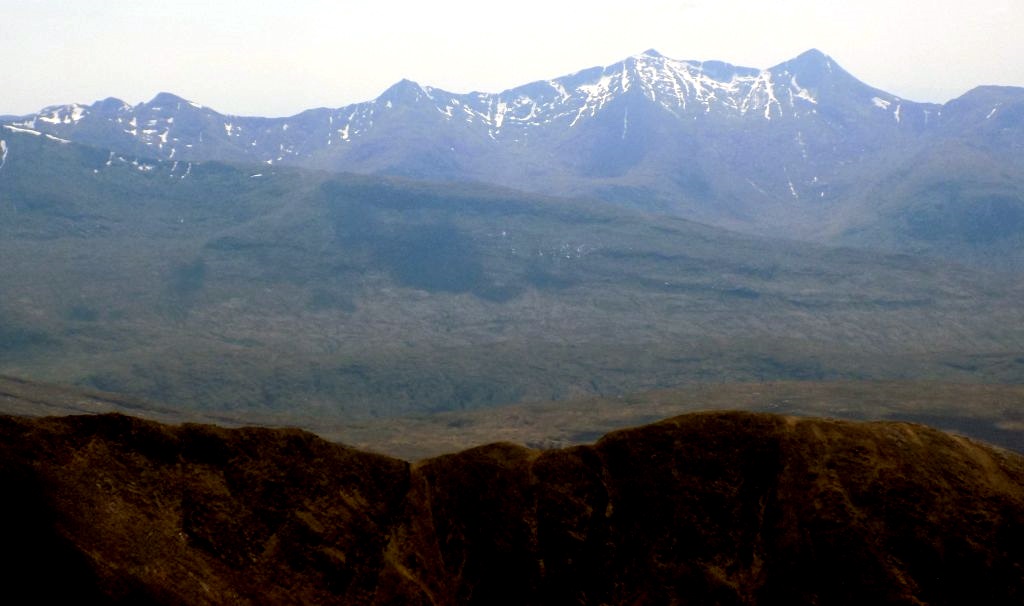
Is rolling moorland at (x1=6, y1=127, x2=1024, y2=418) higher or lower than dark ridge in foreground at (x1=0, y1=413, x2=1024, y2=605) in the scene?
lower

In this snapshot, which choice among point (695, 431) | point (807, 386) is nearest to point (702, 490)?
point (695, 431)

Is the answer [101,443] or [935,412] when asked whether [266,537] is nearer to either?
[101,443]

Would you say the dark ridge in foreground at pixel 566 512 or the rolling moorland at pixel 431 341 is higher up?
the dark ridge in foreground at pixel 566 512

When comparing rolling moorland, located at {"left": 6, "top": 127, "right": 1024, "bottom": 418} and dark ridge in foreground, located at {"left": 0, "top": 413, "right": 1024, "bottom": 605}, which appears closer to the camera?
dark ridge in foreground, located at {"left": 0, "top": 413, "right": 1024, "bottom": 605}

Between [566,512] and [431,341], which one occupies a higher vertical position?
[566,512]

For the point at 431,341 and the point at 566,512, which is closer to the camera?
the point at 566,512

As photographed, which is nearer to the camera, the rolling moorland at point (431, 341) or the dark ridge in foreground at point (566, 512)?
the dark ridge in foreground at point (566, 512)

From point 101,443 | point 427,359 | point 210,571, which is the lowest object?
point 427,359

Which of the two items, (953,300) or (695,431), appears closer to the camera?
(695,431)
